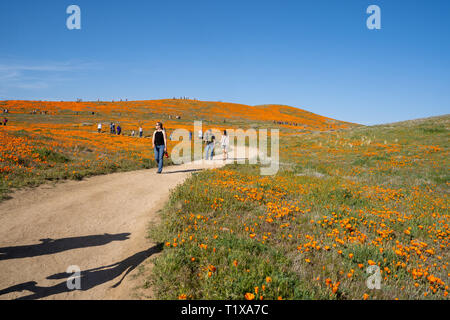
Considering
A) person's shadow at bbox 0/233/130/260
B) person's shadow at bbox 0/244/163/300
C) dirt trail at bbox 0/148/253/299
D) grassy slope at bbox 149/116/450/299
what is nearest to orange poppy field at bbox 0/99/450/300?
grassy slope at bbox 149/116/450/299

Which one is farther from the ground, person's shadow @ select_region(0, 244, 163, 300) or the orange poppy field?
the orange poppy field

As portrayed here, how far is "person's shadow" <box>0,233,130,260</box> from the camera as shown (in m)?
4.66

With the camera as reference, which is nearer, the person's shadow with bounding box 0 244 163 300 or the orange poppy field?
the person's shadow with bounding box 0 244 163 300

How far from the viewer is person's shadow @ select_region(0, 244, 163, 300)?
12.1 feet

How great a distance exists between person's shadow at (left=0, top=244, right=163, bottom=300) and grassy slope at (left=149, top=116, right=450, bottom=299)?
1.94 feet

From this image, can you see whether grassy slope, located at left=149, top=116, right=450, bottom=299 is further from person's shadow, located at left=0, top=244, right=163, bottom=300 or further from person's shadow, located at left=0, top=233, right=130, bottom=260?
person's shadow, located at left=0, top=233, right=130, bottom=260

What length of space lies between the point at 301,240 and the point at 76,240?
17.5 ft

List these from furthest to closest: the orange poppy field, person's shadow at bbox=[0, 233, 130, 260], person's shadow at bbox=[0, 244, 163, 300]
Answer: person's shadow at bbox=[0, 233, 130, 260] < the orange poppy field < person's shadow at bbox=[0, 244, 163, 300]

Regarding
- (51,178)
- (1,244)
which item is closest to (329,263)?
(1,244)

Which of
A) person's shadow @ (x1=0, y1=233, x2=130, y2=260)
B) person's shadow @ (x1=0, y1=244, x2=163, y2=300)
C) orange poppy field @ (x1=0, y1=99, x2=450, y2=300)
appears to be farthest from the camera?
person's shadow @ (x1=0, y1=233, x2=130, y2=260)

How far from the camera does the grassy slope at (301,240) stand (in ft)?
12.3

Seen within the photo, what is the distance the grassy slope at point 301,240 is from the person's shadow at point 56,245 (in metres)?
1.12

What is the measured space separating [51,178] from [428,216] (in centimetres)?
1418
